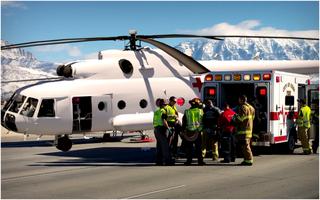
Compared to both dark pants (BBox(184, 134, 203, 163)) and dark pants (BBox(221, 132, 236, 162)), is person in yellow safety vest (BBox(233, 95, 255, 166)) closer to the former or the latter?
dark pants (BBox(221, 132, 236, 162))

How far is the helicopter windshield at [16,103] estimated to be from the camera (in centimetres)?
1746

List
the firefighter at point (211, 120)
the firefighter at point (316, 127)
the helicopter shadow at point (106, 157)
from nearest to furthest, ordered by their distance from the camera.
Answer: the firefighter at point (211, 120)
the helicopter shadow at point (106, 157)
the firefighter at point (316, 127)

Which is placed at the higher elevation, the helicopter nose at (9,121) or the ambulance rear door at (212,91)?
the ambulance rear door at (212,91)

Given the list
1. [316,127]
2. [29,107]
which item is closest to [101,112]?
[29,107]

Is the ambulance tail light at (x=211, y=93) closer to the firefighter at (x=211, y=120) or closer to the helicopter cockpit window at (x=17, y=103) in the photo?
the firefighter at (x=211, y=120)

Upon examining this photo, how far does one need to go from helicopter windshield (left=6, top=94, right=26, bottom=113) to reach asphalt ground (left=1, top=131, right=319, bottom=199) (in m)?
2.37

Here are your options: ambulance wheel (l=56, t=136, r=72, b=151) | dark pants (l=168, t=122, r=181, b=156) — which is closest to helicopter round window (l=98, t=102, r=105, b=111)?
ambulance wheel (l=56, t=136, r=72, b=151)

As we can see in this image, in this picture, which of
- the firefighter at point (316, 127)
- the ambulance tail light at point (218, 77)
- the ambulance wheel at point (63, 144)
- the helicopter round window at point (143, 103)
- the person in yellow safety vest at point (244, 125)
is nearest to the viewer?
the person in yellow safety vest at point (244, 125)

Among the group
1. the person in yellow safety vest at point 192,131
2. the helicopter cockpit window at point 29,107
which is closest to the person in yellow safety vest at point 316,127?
the person in yellow safety vest at point 192,131

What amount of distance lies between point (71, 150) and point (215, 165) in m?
6.78

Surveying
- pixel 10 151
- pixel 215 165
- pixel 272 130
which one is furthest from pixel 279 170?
pixel 10 151

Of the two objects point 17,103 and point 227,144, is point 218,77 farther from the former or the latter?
point 17,103

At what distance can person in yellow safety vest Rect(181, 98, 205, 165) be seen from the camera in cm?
1284

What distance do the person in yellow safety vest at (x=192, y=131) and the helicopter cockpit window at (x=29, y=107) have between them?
259 inches
